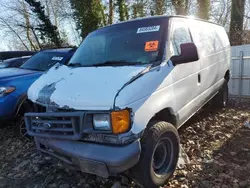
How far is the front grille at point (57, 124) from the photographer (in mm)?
2682

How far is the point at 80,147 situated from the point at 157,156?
1.04m

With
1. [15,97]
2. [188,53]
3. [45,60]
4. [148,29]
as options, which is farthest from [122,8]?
[188,53]

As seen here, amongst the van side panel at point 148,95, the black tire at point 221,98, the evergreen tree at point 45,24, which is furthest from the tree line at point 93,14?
the van side panel at point 148,95

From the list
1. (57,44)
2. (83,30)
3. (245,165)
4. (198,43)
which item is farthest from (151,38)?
(57,44)

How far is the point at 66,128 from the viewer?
2.76 meters

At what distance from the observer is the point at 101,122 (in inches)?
104

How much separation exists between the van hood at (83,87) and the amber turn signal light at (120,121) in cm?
10

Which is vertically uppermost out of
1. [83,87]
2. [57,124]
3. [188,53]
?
[188,53]

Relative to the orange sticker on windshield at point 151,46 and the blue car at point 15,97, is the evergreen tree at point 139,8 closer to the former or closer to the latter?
the blue car at point 15,97

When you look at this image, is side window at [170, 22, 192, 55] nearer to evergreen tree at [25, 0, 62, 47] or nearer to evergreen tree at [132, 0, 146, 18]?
evergreen tree at [132, 0, 146, 18]

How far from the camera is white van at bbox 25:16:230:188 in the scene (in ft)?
8.50

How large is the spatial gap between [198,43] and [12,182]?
3613mm

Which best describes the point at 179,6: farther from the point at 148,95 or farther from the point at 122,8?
the point at 148,95

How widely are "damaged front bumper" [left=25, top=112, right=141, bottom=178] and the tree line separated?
12.7 m
